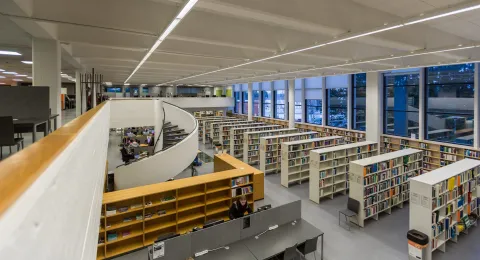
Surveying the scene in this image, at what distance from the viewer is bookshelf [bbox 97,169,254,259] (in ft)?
17.7

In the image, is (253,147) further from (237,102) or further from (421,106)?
(237,102)

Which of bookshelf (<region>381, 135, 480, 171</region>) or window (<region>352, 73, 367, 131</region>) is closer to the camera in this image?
bookshelf (<region>381, 135, 480, 171</region>)

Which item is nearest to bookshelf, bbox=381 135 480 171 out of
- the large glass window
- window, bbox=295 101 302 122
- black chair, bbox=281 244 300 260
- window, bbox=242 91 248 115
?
the large glass window

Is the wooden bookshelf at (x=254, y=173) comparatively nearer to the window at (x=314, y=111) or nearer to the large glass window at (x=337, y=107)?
the large glass window at (x=337, y=107)

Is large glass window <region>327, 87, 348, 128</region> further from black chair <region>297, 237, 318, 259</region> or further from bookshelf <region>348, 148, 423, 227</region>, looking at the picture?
black chair <region>297, 237, 318, 259</region>

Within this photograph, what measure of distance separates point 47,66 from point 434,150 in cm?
1246

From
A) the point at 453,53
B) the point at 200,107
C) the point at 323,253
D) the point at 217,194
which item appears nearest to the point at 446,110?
the point at 453,53

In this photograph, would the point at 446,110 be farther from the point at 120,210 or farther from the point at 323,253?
the point at 120,210

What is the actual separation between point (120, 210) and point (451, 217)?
7.82 meters

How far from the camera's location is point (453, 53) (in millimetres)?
6547

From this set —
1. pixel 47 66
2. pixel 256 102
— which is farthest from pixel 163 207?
pixel 256 102

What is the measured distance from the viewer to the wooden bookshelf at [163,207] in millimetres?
5398

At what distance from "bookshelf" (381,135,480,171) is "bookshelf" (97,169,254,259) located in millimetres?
7390

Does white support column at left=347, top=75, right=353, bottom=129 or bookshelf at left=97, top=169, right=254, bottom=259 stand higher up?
white support column at left=347, top=75, right=353, bottom=129
